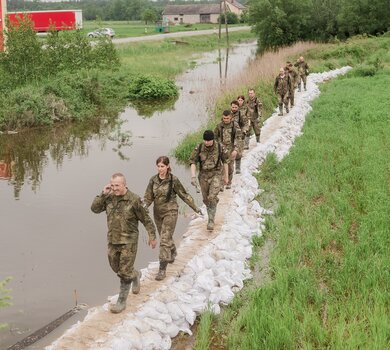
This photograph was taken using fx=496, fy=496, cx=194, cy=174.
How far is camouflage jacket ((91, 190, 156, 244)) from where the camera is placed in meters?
6.04

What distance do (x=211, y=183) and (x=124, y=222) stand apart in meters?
2.81

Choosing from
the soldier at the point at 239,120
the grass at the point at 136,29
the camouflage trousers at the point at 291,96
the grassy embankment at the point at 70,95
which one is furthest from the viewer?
the grass at the point at 136,29

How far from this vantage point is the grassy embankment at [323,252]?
18.3 feet

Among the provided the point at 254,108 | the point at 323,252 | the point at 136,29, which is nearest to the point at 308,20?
the point at 136,29

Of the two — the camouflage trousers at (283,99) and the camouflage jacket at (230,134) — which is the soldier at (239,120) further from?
the camouflage trousers at (283,99)

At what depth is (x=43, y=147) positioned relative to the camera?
16891 millimetres

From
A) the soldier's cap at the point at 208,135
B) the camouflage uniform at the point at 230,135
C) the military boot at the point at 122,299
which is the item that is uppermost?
the soldier's cap at the point at 208,135

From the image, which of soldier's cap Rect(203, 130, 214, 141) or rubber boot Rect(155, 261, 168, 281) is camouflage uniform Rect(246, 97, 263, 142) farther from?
rubber boot Rect(155, 261, 168, 281)

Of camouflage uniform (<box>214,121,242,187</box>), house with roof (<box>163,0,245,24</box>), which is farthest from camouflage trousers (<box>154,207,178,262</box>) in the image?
house with roof (<box>163,0,245,24</box>)

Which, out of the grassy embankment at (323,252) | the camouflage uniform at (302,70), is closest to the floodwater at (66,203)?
the grassy embankment at (323,252)

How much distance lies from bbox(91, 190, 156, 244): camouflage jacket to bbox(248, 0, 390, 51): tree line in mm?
43665

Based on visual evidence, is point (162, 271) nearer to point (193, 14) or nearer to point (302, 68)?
point (302, 68)

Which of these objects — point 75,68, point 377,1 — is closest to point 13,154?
point 75,68

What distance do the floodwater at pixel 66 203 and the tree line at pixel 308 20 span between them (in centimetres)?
2819
